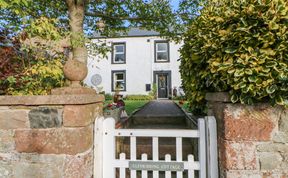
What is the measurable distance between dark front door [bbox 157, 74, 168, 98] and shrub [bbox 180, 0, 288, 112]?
1707 centimetres

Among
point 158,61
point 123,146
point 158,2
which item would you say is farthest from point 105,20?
point 158,61

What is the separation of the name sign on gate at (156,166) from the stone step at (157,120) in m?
3.80

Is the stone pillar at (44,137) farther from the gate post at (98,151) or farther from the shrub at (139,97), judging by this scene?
the shrub at (139,97)

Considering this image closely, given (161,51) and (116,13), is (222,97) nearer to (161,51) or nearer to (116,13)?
(116,13)

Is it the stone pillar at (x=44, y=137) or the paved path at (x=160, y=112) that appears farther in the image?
the paved path at (x=160, y=112)

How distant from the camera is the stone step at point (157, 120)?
6.11 m

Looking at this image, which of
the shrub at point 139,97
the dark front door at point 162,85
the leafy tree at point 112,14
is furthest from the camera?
the dark front door at point 162,85

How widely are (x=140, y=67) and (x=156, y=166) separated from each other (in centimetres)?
1735

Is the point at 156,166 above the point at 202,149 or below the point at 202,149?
below

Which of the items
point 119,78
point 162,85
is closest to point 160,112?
point 162,85

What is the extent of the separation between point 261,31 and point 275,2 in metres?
0.28

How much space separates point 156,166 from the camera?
2266 millimetres

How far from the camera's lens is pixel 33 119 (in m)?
2.13

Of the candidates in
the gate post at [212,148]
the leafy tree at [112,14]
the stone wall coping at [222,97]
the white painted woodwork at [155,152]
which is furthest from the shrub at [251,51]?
the leafy tree at [112,14]
